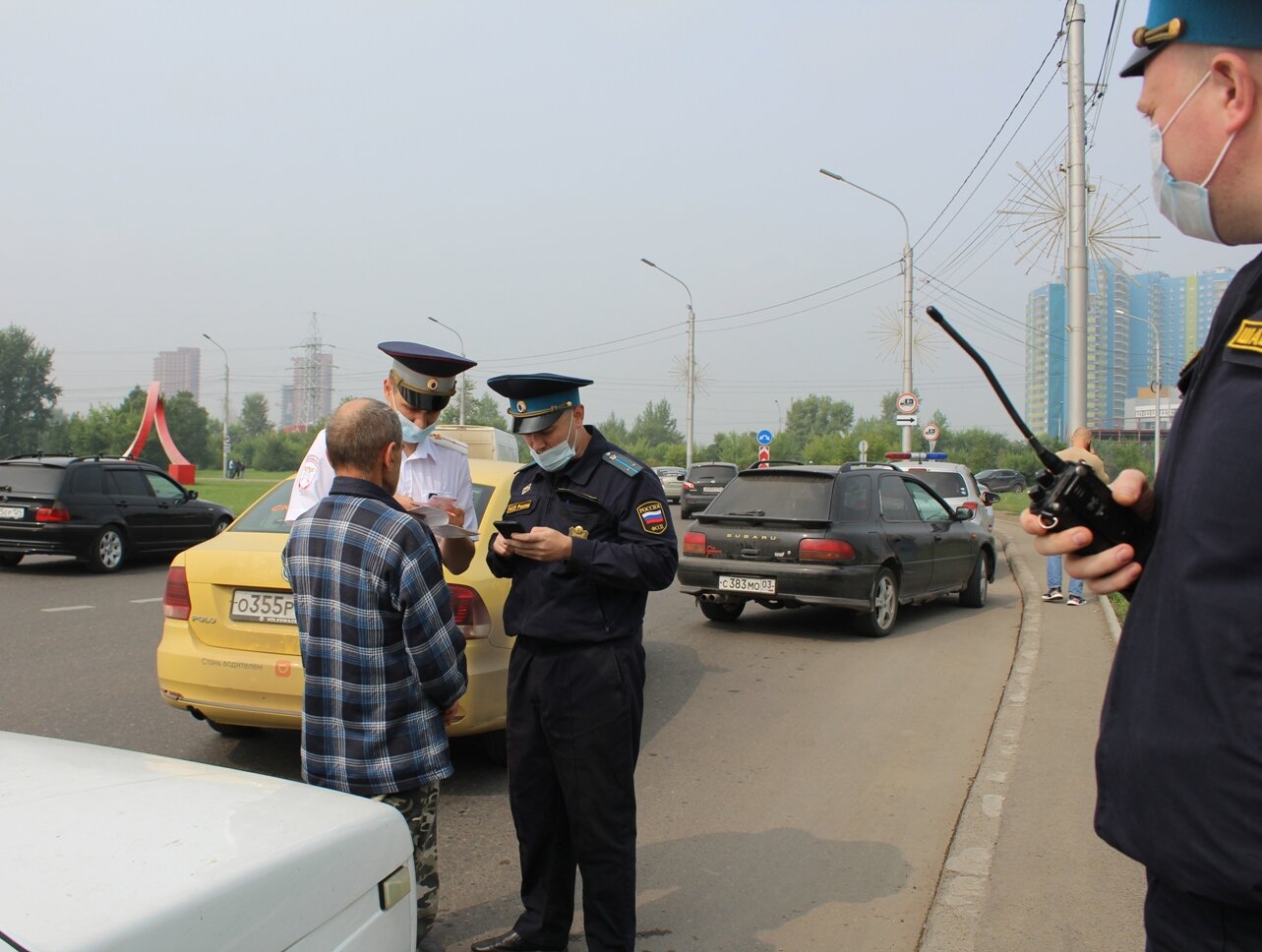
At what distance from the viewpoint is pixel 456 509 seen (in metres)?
3.89

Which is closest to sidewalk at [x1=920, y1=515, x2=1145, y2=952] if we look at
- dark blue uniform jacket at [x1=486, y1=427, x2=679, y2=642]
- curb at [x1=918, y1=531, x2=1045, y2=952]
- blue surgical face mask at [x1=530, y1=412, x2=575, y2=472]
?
curb at [x1=918, y1=531, x2=1045, y2=952]

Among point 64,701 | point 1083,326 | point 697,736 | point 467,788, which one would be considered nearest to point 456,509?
point 467,788

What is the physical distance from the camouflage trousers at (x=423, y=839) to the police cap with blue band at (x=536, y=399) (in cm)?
120

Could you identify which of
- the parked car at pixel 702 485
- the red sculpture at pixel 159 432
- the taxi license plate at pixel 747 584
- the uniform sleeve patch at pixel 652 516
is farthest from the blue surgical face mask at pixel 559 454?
the red sculpture at pixel 159 432

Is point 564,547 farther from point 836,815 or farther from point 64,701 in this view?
point 64,701

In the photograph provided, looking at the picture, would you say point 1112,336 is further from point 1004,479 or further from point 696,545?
point 696,545

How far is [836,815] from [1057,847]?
3.26ft

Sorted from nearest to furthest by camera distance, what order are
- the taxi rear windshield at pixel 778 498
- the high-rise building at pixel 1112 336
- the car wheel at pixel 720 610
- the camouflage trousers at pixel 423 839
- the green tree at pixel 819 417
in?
the camouflage trousers at pixel 423 839 < the taxi rear windshield at pixel 778 498 < the car wheel at pixel 720 610 < the high-rise building at pixel 1112 336 < the green tree at pixel 819 417

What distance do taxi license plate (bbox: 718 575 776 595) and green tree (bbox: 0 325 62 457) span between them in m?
93.5

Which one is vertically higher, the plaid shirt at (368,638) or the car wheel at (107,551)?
the plaid shirt at (368,638)

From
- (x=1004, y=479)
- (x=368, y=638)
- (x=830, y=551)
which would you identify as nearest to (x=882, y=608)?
(x=830, y=551)

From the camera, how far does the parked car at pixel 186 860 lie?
145 centimetres

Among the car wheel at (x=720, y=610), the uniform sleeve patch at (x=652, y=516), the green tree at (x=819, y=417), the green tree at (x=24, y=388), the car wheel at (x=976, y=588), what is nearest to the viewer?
the uniform sleeve patch at (x=652, y=516)

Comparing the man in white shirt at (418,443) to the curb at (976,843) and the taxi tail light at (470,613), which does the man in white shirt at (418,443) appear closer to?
the taxi tail light at (470,613)
